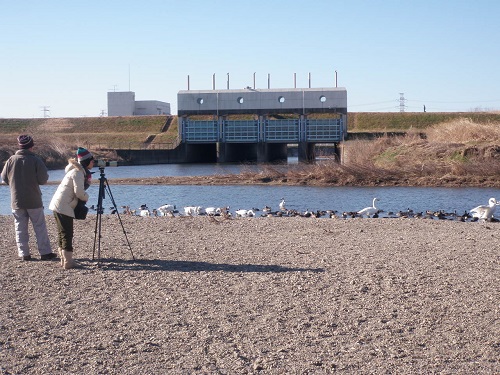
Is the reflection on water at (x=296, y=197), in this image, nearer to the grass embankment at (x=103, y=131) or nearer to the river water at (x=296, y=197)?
the river water at (x=296, y=197)

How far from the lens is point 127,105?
97.6 m

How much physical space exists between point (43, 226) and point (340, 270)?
4.38m

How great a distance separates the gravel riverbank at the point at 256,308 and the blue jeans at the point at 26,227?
0.80 feet

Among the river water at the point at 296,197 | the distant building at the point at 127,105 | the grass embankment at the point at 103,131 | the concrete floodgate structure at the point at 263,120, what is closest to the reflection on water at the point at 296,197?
the river water at the point at 296,197

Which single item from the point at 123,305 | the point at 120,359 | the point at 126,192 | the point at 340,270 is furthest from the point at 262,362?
the point at 126,192

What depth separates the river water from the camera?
2484 cm

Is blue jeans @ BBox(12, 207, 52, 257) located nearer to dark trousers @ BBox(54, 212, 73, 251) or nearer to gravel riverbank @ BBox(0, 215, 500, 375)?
gravel riverbank @ BBox(0, 215, 500, 375)

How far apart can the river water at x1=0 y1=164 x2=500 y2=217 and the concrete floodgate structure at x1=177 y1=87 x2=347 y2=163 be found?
25763mm

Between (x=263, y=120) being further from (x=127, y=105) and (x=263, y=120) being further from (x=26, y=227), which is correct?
(x=26, y=227)

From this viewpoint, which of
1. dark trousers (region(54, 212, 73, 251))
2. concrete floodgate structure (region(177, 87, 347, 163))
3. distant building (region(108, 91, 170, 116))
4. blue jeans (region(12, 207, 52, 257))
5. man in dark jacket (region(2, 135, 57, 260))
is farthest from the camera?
distant building (region(108, 91, 170, 116))

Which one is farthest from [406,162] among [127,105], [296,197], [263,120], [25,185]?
[127,105]

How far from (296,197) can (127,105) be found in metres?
72.7

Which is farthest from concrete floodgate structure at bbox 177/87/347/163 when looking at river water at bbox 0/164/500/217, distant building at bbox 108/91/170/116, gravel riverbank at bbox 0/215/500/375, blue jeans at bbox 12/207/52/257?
blue jeans at bbox 12/207/52/257

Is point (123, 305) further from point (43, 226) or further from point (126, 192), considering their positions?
point (126, 192)
